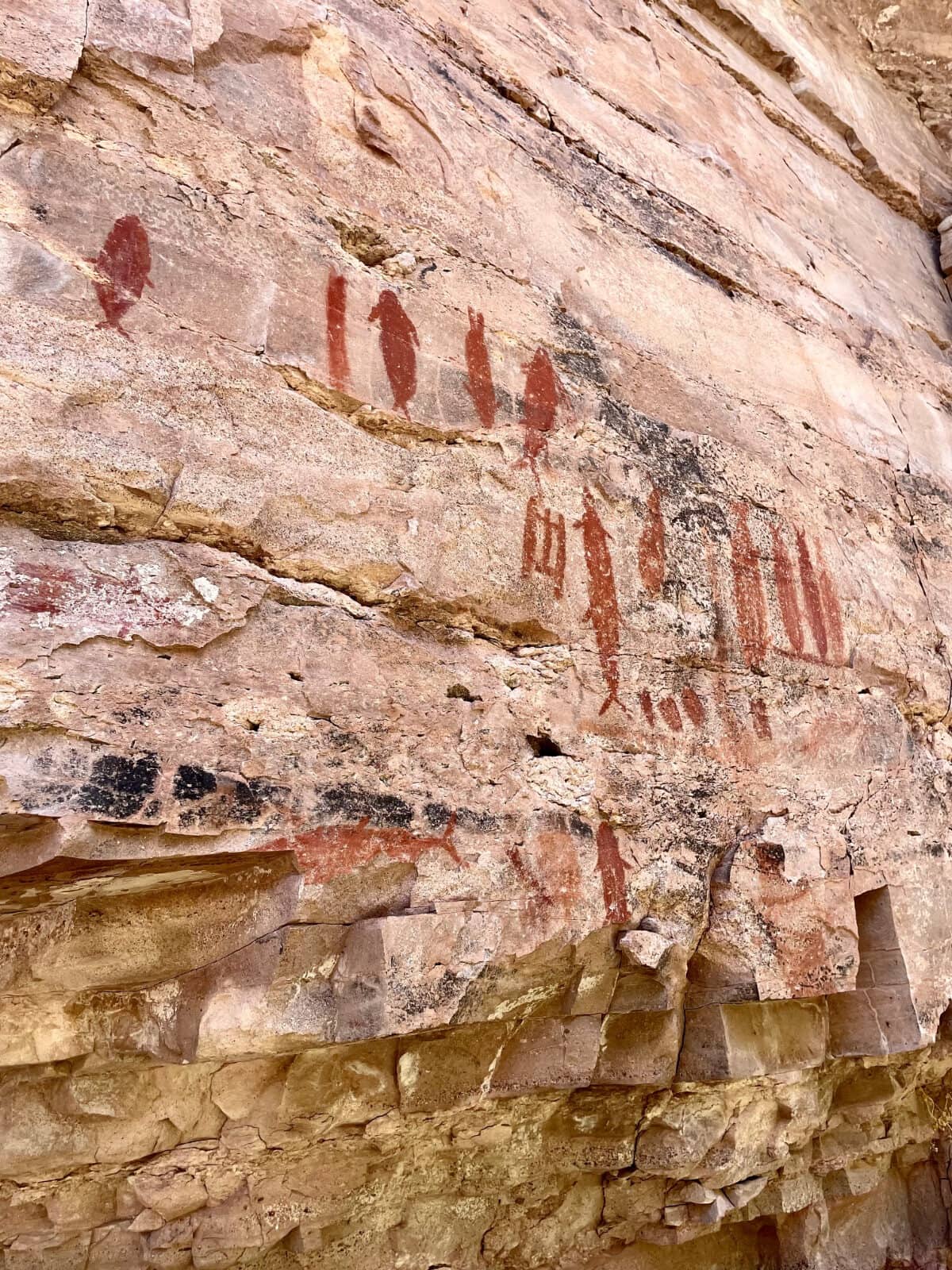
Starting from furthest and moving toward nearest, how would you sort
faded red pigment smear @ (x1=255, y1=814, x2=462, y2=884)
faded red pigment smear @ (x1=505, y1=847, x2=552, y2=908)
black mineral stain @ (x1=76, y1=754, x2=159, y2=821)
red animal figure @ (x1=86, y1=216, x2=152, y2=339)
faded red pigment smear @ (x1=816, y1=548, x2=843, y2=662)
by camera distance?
faded red pigment smear @ (x1=816, y1=548, x2=843, y2=662), faded red pigment smear @ (x1=505, y1=847, x2=552, y2=908), red animal figure @ (x1=86, y1=216, x2=152, y2=339), faded red pigment smear @ (x1=255, y1=814, x2=462, y2=884), black mineral stain @ (x1=76, y1=754, x2=159, y2=821)

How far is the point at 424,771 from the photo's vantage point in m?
1.96

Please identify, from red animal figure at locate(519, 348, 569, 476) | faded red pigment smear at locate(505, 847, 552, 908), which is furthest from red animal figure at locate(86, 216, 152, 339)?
faded red pigment smear at locate(505, 847, 552, 908)

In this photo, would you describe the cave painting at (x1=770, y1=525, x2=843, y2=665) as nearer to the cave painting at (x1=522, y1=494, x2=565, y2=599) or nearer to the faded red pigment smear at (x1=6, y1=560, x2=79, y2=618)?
the cave painting at (x1=522, y1=494, x2=565, y2=599)


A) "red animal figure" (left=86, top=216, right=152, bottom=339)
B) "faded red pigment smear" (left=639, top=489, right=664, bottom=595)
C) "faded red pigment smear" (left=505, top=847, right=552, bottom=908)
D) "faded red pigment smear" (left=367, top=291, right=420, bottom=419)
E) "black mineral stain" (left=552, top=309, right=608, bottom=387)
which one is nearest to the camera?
"red animal figure" (left=86, top=216, right=152, bottom=339)

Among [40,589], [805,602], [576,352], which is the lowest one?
[40,589]

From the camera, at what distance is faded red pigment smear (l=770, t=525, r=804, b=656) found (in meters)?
2.82

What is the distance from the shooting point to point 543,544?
2361mm

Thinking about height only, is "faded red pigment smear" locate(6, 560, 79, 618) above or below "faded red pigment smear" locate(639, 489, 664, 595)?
below

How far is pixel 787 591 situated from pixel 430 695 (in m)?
1.43

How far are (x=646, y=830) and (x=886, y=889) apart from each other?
946 mm

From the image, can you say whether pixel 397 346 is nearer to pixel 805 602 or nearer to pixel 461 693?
pixel 461 693

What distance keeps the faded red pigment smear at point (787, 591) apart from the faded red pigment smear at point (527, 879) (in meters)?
1.28

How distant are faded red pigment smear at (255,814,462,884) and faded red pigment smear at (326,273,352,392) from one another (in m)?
1.08

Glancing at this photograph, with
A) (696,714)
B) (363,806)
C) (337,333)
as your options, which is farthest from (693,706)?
(337,333)
